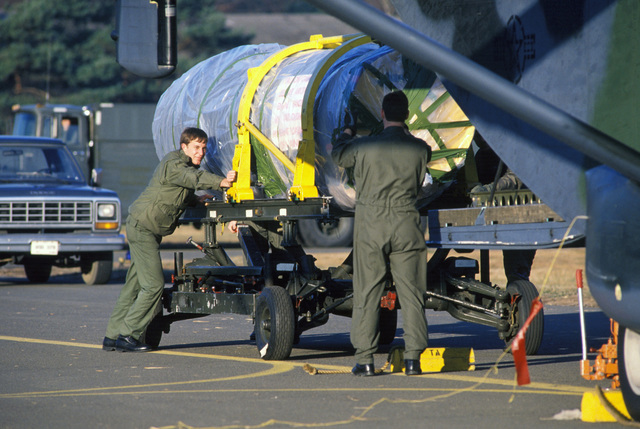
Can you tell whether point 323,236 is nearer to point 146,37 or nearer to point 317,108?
point 317,108

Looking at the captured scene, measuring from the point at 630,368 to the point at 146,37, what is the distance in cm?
342

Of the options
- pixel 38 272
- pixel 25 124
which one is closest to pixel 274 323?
pixel 38 272

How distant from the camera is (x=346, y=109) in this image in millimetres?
9336

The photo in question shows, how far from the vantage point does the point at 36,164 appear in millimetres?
18688

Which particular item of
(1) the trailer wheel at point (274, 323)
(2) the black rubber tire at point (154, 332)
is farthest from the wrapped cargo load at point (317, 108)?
(2) the black rubber tire at point (154, 332)

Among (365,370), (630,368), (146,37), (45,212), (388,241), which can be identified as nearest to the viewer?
(630,368)

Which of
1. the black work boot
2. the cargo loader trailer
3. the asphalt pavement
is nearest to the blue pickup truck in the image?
the asphalt pavement

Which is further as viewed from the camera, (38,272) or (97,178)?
(38,272)

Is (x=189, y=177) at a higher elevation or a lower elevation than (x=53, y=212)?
lower

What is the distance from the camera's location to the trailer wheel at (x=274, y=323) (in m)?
8.89

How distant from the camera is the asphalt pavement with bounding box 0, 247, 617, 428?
21.1ft

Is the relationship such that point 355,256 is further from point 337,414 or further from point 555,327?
point 555,327

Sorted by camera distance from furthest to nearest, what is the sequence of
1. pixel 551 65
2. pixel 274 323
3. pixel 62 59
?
pixel 62 59 < pixel 274 323 < pixel 551 65

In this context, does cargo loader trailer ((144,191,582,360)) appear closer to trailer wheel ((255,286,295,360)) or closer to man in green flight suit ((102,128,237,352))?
trailer wheel ((255,286,295,360))
